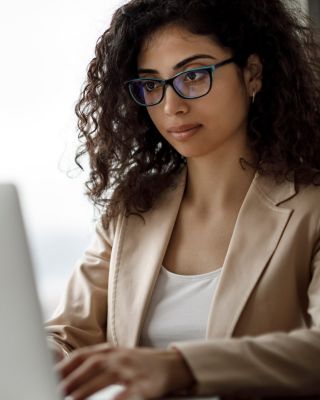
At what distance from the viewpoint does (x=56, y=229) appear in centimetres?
331

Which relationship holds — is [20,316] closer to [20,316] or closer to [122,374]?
[20,316]

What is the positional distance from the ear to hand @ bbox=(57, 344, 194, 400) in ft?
3.29

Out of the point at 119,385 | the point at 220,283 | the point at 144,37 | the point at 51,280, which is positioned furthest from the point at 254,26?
the point at 51,280

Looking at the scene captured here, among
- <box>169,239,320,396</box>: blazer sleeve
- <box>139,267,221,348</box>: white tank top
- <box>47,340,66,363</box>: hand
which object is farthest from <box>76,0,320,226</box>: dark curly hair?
<box>169,239,320,396</box>: blazer sleeve

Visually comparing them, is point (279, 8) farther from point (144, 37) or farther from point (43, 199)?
point (43, 199)

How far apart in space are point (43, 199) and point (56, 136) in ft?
0.82

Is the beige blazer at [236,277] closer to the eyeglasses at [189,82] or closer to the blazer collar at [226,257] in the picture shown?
the blazer collar at [226,257]

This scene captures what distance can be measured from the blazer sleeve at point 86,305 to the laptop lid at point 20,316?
2.82ft

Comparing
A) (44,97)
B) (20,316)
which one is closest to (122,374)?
(20,316)

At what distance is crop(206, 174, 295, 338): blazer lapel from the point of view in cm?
189

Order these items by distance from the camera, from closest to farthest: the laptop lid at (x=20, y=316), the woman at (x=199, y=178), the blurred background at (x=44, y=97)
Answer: the laptop lid at (x=20, y=316)
the woman at (x=199, y=178)
the blurred background at (x=44, y=97)

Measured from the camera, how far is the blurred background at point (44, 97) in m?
3.09

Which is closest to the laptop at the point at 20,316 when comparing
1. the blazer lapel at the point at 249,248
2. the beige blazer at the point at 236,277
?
the beige blazer at the point at 236,277

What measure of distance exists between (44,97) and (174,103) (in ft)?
4.26
